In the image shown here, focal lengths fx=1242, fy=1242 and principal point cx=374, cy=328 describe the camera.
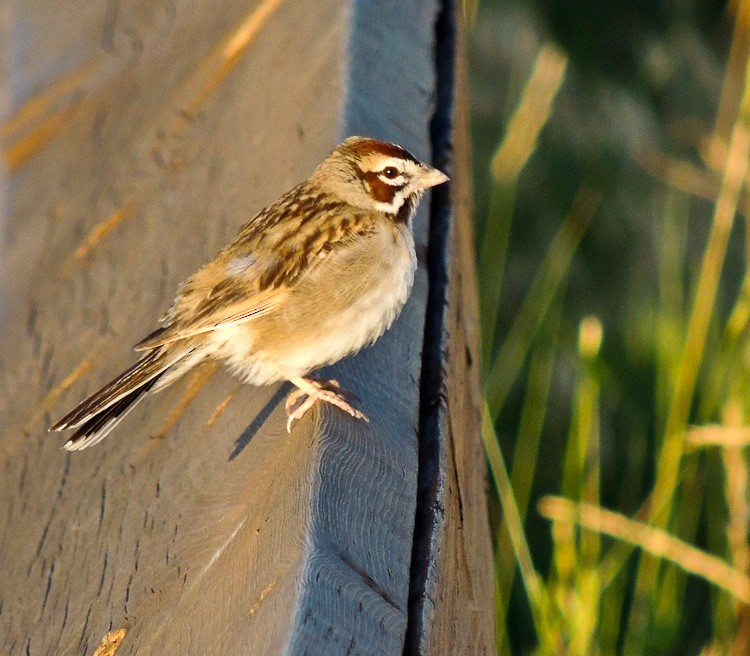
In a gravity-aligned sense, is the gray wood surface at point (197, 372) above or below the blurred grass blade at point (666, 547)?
above

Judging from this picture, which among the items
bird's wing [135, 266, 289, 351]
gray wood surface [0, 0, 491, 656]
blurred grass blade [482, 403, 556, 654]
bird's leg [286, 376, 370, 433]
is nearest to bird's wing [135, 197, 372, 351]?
bird's wing [135, 266, 289, 351]

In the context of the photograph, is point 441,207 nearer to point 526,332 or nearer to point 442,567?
point 526,332

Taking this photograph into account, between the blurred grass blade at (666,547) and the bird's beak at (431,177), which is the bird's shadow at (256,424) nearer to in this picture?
the bird's beak at (431,177)

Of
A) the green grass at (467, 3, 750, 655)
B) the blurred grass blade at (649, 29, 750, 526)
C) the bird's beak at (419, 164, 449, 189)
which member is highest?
the bird's beak at (419, 164, 449, 189)

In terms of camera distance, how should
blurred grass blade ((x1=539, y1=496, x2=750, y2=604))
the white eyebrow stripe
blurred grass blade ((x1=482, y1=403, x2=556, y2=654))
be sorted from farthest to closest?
1. blurred grass blade ((x1=539, y1=496, x2=750, y2=604))
2. the white eyebrow stripe
3. blurred grass blade ((x1=482, y1=403, x2=556, y2=654))

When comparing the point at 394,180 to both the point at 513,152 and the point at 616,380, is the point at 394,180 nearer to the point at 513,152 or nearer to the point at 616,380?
the point at 513,152

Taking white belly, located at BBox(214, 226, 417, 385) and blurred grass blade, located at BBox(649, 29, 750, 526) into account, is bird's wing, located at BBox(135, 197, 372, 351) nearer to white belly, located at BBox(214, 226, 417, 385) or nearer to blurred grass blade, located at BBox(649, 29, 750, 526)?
white belly, located at BBox(214, 226, 417, 385)

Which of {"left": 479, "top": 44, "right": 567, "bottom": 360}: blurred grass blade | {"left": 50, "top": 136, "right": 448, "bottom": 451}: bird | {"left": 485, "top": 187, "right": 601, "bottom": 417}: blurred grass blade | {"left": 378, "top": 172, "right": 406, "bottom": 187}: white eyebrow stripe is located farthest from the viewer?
{"left": 479, "top": 44, "right": 567, "bottom": 360}: blurred grass blade

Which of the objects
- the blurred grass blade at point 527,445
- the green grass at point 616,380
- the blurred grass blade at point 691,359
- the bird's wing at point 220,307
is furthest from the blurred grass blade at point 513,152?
the bird's wing at point 220,307

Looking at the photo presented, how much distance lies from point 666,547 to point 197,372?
4.31ft

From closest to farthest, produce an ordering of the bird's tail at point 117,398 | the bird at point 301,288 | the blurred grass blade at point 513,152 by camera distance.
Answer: the bird's tail at point 117,398
the bird at point 301,288
the blurred grass blade at point 513,152

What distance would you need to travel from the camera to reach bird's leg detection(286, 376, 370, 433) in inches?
89.1

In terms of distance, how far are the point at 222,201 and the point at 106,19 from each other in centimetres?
108

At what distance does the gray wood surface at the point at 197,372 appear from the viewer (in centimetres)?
173
